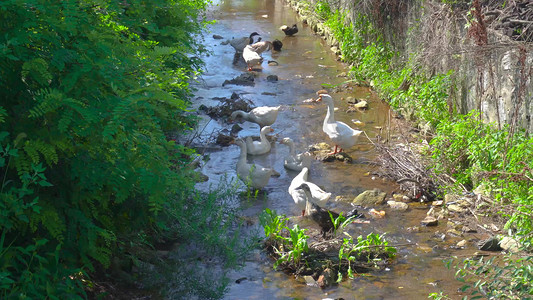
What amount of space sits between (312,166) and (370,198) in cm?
145

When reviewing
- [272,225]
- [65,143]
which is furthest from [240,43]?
[65,143]

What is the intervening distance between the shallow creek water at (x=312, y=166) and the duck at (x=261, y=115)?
287 millimetres

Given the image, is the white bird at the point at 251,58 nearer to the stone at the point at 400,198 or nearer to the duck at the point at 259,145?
the duck at the point at 259,145

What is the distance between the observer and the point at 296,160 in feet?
28.7

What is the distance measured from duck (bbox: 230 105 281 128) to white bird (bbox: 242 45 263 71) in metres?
3.39

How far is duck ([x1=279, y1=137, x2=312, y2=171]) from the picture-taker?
8.60 m

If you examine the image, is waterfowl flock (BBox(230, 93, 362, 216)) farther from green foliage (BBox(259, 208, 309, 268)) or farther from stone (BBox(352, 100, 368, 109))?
stone (BBox(352, 100, 368, 109))

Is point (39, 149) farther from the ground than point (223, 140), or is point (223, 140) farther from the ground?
point (39, 149)

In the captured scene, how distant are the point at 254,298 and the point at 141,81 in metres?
2.28

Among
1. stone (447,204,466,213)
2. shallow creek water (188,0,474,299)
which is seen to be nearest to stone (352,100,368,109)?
shallow creek water (188,0,474,299)

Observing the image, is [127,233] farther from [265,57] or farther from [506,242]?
[265,57]

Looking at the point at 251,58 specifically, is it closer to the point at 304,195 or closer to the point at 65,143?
the point at 304,195

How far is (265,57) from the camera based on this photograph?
14.8 m

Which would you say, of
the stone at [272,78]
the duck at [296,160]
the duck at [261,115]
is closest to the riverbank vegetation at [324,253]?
the duck at [296,160]
